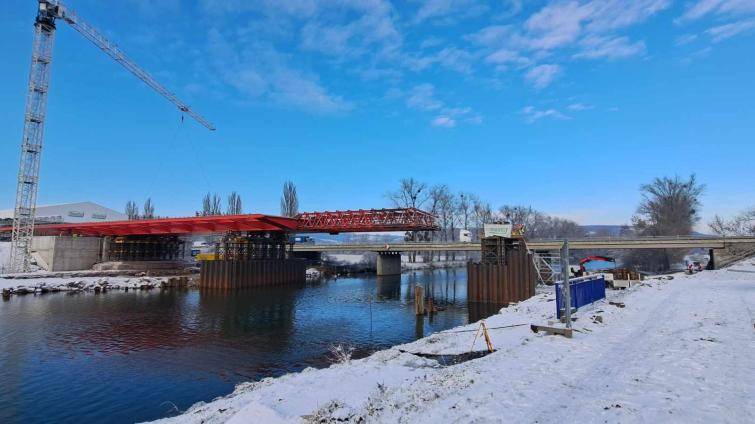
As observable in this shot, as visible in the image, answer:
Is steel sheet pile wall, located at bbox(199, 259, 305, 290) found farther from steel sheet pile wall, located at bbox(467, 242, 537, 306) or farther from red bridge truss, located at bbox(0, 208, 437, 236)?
steel sheet pile wall, located at bbox(467, 242, 537, 306)

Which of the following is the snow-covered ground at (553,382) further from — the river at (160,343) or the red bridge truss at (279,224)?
the red bridge truss at (279,224)

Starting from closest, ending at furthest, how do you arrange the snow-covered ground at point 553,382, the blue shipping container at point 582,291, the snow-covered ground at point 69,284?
the snow-covered ground at point 553,382 < the blue shipping container at point 582,291 < the snow-covered ground at point 69,284

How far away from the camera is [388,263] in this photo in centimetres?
8231

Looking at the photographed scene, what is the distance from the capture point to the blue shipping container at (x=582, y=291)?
636 inches

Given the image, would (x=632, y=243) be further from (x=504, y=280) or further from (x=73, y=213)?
(x=73, y=213)

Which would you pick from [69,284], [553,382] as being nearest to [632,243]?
[553,382]

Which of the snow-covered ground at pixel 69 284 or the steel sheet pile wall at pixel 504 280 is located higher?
the steel sheet pile wall at pixel 504 280

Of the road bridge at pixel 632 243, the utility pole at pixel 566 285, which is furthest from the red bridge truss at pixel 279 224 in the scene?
the utility pole at pixel 566 285

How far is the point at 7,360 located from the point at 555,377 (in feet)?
78.7

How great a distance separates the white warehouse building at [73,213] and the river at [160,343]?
88.2 meters

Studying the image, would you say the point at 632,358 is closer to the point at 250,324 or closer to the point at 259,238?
the point at 250,324

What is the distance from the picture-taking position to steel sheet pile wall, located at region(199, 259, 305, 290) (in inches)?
2045

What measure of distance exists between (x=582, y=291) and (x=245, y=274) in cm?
4609

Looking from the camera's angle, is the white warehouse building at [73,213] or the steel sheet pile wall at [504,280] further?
the white warehouse building at [73,213]
